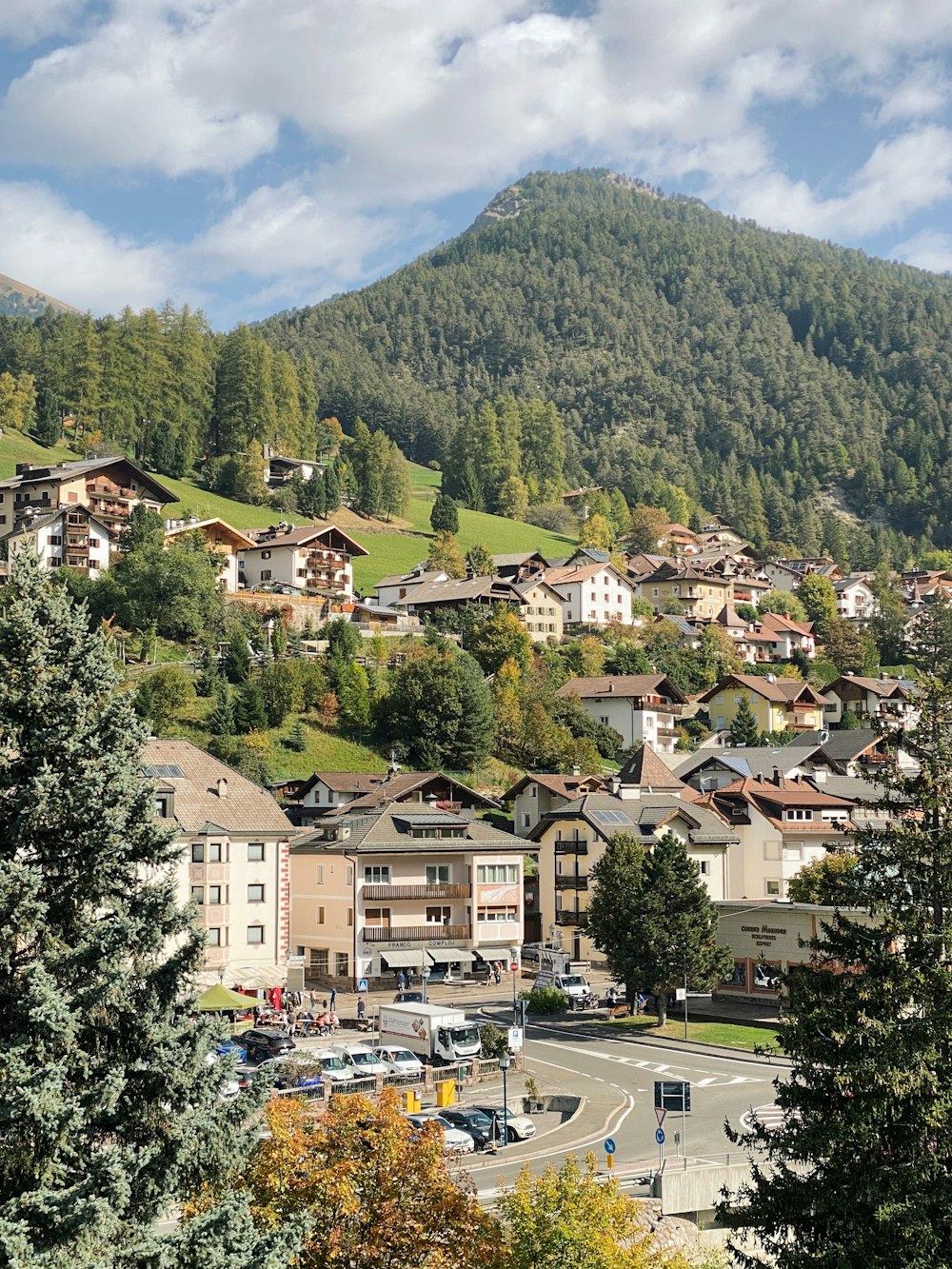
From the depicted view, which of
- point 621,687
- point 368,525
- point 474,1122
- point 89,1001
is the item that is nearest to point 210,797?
point 474,1122

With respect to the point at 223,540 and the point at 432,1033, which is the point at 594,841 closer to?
the point at 432,1033

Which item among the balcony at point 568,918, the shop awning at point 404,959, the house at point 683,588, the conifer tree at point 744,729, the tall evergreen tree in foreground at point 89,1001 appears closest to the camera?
the tall evergreen tree in foreground at point 89,1001

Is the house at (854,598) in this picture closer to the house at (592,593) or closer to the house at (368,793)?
the house at (592,593)

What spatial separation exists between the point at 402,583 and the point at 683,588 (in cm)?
4375

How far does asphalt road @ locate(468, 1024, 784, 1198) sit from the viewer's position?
3744cm

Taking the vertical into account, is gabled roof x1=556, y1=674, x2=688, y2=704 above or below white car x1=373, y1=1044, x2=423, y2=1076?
above

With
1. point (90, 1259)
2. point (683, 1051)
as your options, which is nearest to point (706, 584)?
point (683, 1051)

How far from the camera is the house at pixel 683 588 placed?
162 metres

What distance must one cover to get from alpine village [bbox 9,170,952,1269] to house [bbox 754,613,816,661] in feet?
1.43

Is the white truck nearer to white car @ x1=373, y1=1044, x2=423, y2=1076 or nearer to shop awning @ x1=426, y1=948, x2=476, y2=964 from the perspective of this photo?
white car @ x1=373, y1=1044, x2=423, y2=1076

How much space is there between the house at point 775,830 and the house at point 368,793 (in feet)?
50.8

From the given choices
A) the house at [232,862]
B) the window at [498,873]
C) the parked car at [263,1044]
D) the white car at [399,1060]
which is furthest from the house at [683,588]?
the white car at [399,1060]

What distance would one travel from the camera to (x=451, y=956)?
7131cm

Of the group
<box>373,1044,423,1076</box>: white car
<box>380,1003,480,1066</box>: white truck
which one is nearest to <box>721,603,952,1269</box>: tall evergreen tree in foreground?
<box>373,1044,423,1076</box>: white car
